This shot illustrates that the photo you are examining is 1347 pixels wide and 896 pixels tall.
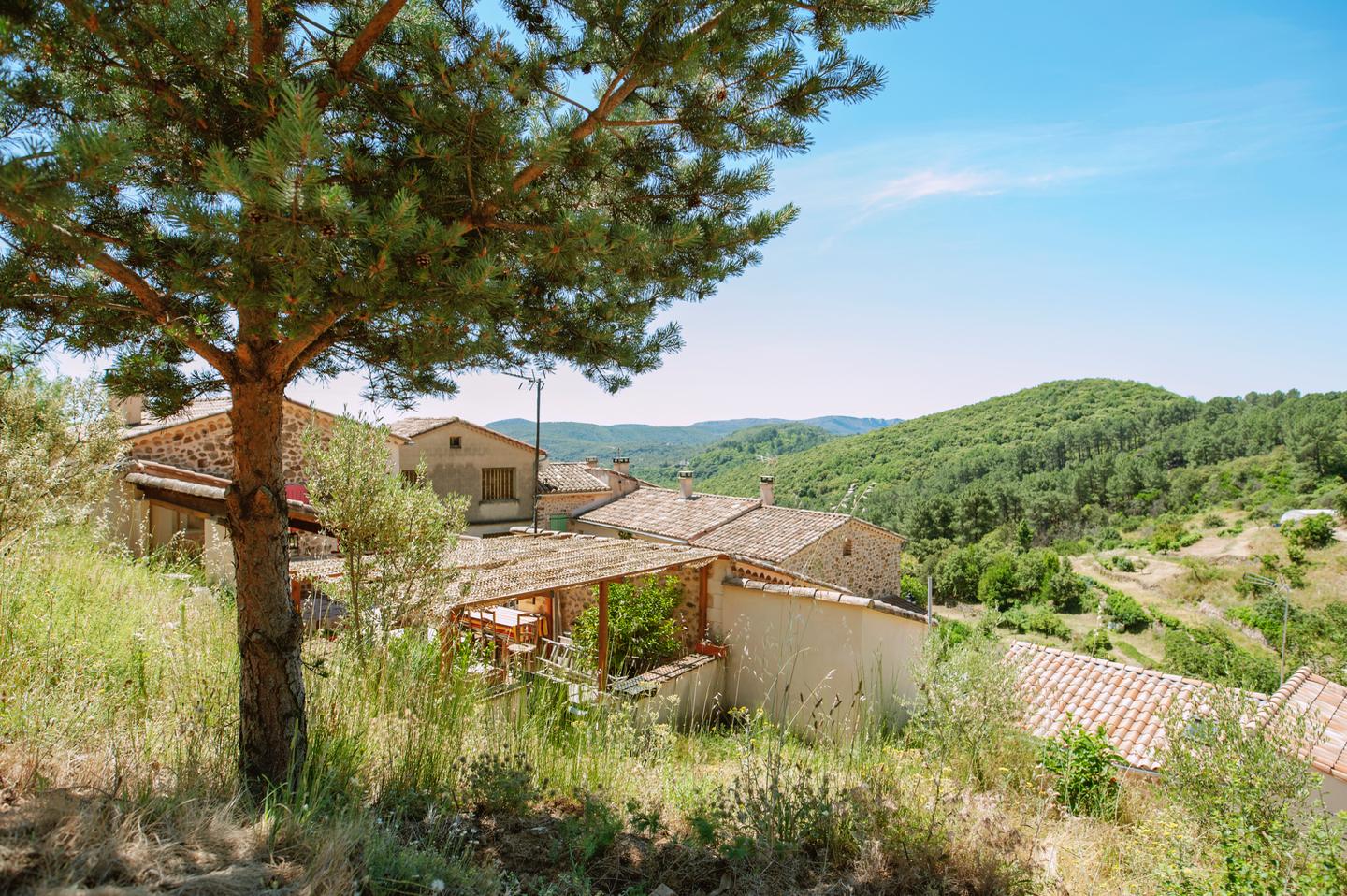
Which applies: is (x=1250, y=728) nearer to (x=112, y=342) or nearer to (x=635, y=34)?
(x=635, y=34)

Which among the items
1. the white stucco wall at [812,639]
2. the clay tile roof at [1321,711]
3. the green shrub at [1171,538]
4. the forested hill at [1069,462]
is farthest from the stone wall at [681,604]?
the green shrub at [1171,538]

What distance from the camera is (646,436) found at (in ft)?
275

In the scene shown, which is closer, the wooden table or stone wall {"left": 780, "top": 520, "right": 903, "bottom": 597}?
the wooden table

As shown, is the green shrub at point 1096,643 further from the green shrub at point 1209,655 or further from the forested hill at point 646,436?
the forested hill at point 646,436

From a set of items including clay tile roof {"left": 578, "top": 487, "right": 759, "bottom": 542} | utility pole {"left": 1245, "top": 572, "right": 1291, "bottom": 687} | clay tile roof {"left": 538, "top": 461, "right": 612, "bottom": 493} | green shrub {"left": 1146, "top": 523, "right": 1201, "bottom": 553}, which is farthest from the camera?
green shrub {"left": 1146, "top": 523, "right": 1201, "bottom": 553}

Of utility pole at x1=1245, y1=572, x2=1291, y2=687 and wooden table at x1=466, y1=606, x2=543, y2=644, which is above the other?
wooden table at x1=466, y1=606, x2=543, y2=644

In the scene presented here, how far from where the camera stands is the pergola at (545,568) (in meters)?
6.64

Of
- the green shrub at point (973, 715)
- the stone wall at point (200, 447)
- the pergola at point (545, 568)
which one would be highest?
the stone wall at point (200, 447)

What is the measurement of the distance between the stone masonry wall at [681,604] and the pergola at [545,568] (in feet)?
0.88

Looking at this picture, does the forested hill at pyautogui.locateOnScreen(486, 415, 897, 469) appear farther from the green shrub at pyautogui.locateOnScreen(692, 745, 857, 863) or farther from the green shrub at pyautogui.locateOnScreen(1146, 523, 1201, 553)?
the green shrub at pyautogui.locateOnScreen(692, 745, 857, 863)

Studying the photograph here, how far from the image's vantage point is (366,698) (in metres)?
3.50

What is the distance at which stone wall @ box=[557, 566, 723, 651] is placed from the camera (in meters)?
12.0

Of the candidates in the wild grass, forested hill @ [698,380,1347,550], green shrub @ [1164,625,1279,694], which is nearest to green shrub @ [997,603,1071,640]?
green shrub @ [1164,625,1279,694]

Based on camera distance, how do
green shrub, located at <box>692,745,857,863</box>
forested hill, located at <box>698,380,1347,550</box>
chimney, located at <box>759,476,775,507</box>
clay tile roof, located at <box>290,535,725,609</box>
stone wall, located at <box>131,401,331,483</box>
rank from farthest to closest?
forested hill, located at <box>698,380,1347,550</box>
chimney, located at <box>759,476,775,507</box>
stone wall, located at <box>131,401,331,483</box>
clay tile roof, located at <box>290,535,725,609</box>
green shrub, located at <box>692,745,857,863</box>
